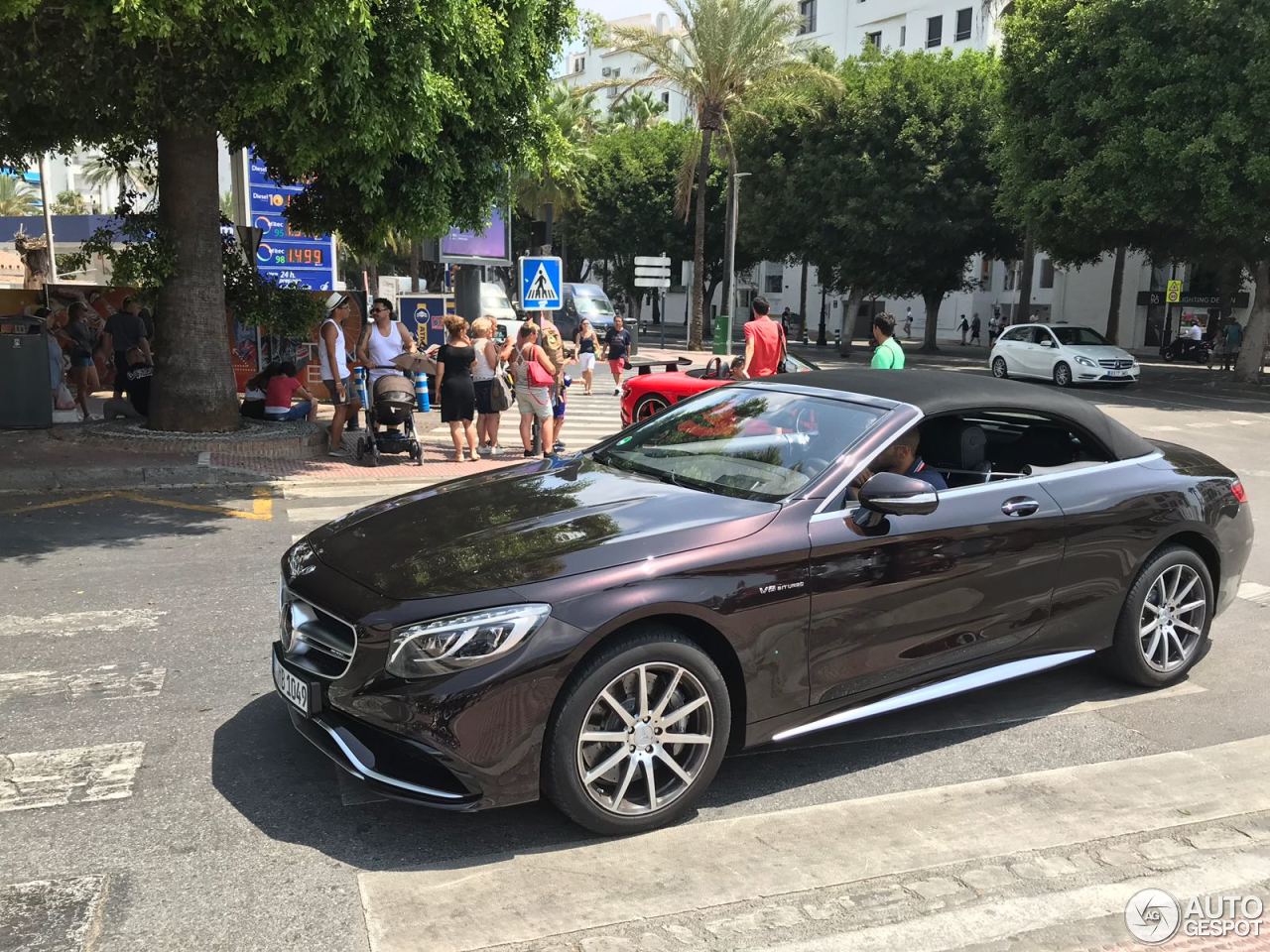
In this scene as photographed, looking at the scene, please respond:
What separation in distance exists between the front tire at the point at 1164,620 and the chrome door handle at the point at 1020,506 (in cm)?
81

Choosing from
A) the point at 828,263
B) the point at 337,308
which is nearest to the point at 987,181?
the point at 828,263

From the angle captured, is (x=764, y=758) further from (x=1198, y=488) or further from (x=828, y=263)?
(x=828, y=263)

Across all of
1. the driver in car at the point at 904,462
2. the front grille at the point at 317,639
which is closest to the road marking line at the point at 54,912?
the front grille at the point at 317,639

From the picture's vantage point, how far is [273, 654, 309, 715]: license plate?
366 centimetres

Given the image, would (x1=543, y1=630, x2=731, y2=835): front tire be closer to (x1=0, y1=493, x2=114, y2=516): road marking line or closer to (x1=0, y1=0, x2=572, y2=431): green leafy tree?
(x1=0, y1=0, x2=572, y2=431): green leafy tree

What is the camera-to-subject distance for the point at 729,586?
3.68 m

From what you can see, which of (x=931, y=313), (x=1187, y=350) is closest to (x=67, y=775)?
(x=931, y=313)

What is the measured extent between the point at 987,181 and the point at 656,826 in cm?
3752

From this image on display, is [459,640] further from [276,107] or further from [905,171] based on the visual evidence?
[905,171]

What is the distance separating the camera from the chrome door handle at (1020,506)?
4473 millimetres

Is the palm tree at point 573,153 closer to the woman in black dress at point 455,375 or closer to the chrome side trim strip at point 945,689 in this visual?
the woman in black dress at point 455,375

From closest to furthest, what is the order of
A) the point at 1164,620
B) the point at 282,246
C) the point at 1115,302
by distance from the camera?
the point at 1164,620 < the point at 282,246 < the point at 1115,302

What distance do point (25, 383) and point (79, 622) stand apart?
7356 millimetres

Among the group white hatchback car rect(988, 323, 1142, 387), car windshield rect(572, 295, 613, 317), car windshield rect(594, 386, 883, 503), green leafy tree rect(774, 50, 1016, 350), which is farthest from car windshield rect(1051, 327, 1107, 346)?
car windshield rect(594, 386, 883, 503)
